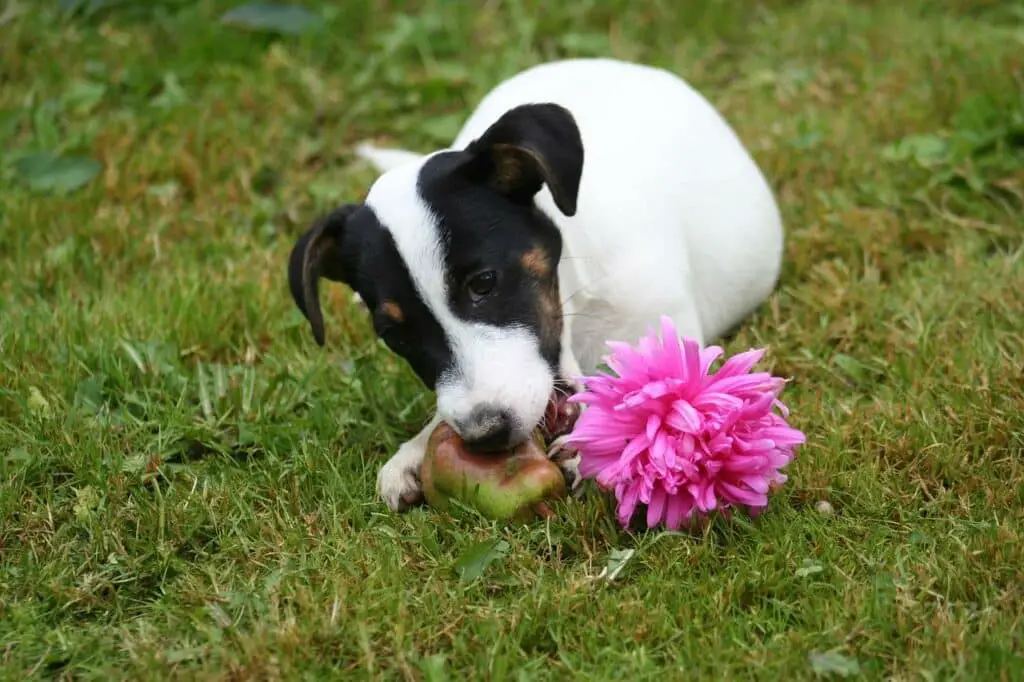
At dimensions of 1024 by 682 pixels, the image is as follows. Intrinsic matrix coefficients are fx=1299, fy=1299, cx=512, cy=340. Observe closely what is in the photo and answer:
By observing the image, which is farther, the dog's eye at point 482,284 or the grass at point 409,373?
the dog's eye at point 482,284

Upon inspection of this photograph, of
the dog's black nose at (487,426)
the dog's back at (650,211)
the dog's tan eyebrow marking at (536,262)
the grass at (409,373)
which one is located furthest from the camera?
the dog's back at (650,211)

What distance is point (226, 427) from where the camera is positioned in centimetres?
388

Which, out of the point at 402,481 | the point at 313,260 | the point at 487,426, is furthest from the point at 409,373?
the point at 487,426

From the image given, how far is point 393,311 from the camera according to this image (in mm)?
3250

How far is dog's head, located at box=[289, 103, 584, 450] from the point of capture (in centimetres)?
316

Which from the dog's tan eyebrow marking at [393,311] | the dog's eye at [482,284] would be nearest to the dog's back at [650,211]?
the dog's eye at [482,284]

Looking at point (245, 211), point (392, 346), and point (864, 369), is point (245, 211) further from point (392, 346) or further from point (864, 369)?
point (864, 369)

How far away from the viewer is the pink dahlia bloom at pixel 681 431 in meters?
2.98

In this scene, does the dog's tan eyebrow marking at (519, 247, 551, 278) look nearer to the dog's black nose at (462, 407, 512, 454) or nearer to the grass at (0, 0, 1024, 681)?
the dog's black nose at (462, 407, 512, 454)

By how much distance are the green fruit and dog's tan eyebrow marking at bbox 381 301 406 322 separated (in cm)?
31

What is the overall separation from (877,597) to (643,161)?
166 cm

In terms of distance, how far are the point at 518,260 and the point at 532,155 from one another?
0.27 meters

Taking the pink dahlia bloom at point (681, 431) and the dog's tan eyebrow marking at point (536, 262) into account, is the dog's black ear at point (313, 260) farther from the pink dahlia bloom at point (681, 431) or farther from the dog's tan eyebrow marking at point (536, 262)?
the pink dahlia bloom at point (681, 431)

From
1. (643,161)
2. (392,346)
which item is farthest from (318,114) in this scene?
(392,346)
